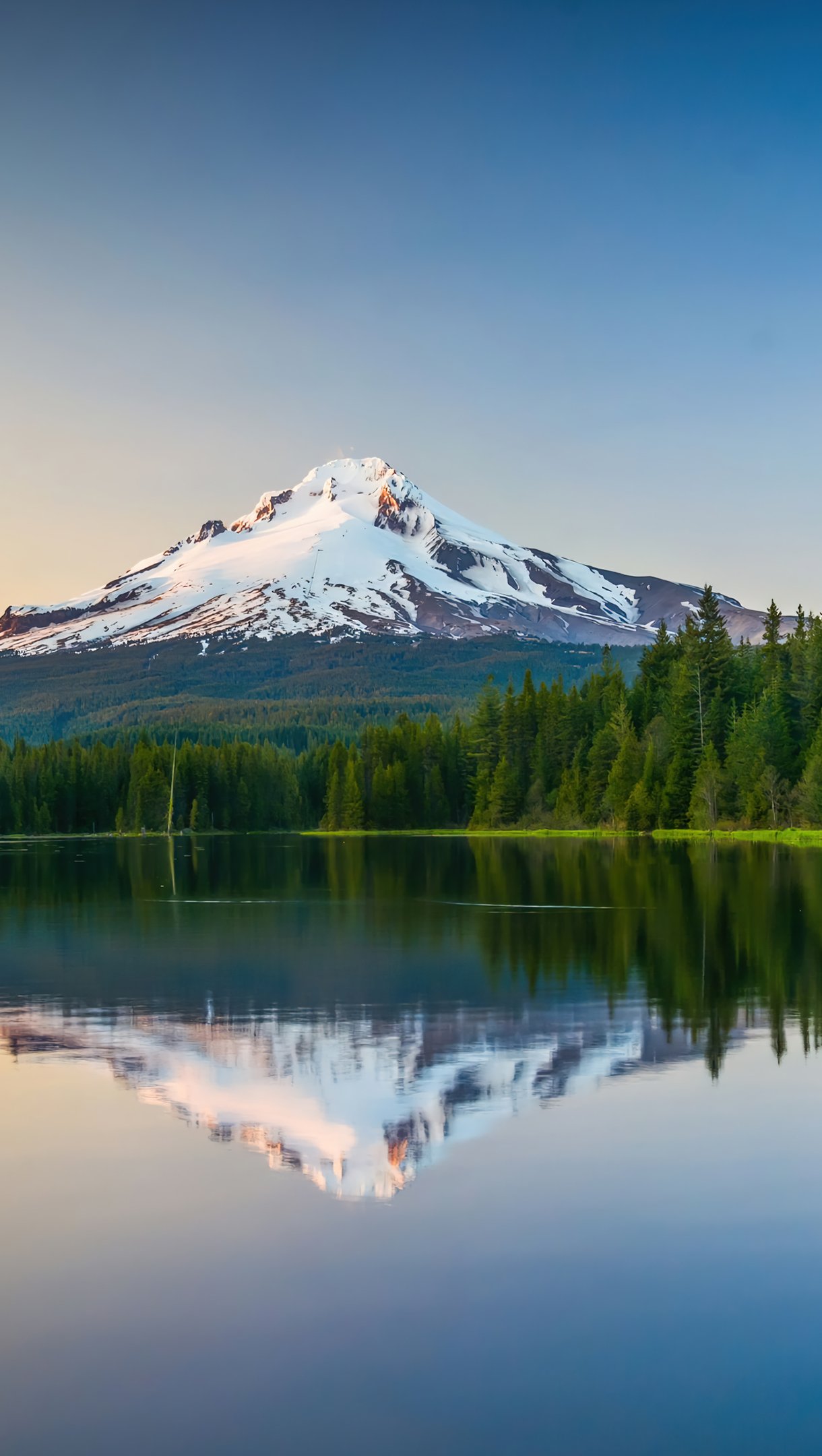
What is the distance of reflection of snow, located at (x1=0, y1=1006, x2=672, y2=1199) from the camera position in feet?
55.6

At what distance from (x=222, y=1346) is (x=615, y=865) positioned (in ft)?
219

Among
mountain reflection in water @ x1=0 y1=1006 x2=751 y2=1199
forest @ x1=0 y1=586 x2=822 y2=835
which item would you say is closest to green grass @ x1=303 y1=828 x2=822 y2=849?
forest @ x1=0 y1=586 x2=822 y2=835

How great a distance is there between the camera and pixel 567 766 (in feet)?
475

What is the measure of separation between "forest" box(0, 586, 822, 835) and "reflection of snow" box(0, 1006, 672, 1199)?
3361 inches

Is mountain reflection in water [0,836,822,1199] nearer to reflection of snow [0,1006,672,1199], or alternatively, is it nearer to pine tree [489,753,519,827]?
reflection of snow [0,1006,672,1199]

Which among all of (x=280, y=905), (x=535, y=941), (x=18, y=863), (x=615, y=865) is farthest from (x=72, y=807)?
(x=535, y=941)

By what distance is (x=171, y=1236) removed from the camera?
13828mm

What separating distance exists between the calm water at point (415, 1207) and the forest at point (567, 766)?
275 ft

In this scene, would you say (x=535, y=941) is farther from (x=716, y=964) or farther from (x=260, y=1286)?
(x=260, y=1286)

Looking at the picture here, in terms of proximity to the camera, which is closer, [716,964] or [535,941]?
[716,964]

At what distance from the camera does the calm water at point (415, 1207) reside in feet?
33.4

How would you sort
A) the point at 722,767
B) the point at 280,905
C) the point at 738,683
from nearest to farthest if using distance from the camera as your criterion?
the point at 280,905 < the point at 722,767 < the point at 738,683

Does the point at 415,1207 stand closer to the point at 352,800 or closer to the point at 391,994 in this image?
the point at 391,994

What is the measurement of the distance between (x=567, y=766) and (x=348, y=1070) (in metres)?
125
